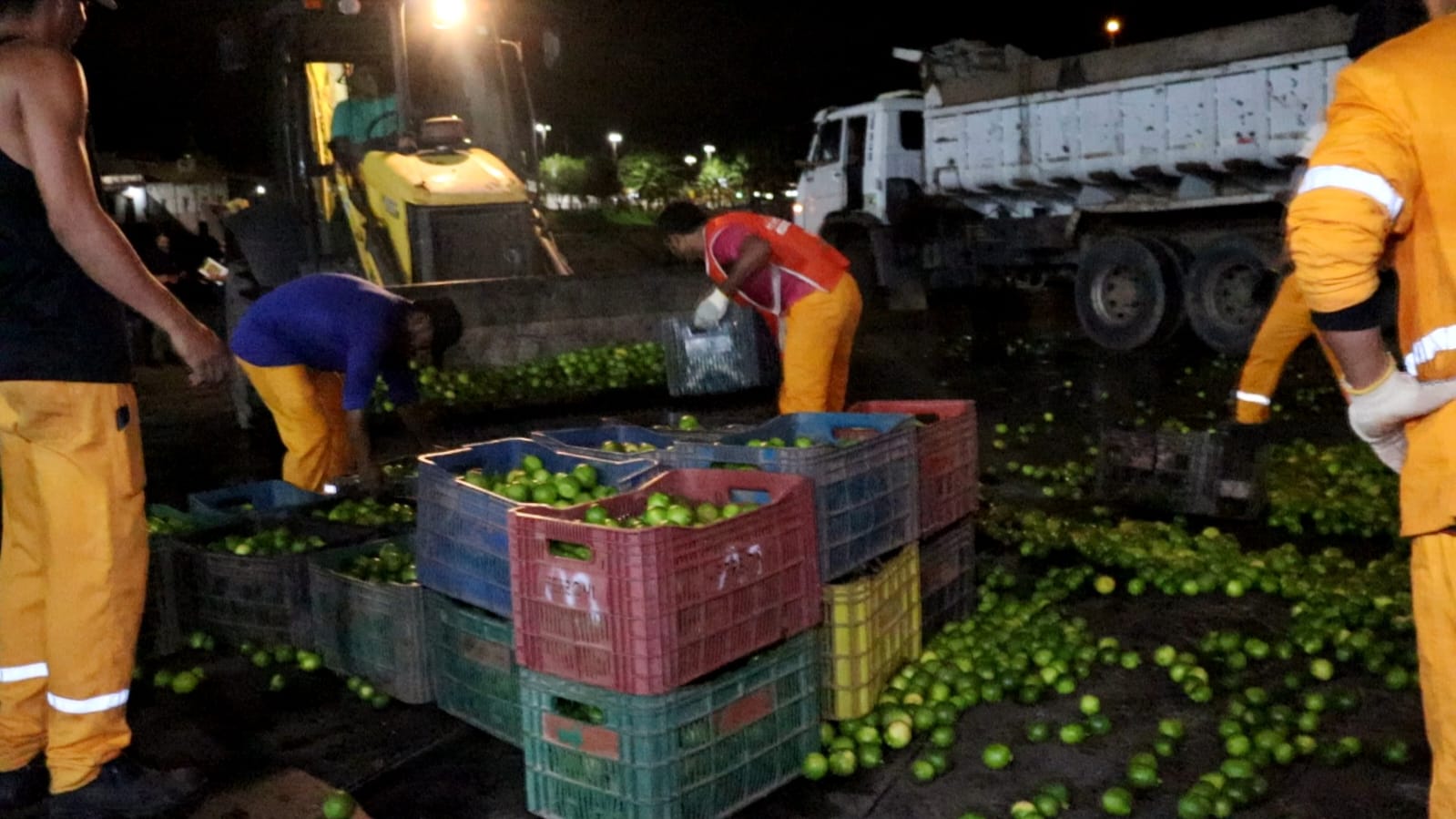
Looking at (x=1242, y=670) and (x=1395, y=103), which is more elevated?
(x=1395, y=103)

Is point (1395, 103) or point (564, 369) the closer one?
A: point (1395, 103)

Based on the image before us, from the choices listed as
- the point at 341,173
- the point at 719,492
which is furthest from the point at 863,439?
the point at 341,173

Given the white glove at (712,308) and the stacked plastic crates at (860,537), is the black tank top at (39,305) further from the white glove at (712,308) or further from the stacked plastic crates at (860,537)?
the white glove at (712,308)

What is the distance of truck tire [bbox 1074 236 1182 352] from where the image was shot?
13656 millimetres

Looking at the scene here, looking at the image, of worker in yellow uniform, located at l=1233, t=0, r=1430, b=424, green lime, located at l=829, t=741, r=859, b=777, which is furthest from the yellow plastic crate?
worker in yellow uniform, located at l=1233, t=0, r=1430, b=424

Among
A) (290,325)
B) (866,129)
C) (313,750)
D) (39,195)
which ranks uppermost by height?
(866,129)

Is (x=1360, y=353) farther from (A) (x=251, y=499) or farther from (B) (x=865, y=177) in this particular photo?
(B) (x=865, y=177)

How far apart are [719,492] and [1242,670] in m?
2.31

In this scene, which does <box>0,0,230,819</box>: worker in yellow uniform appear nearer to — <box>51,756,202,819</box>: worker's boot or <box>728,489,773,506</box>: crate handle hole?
<box>51,756,202,819</box>: worker's boot

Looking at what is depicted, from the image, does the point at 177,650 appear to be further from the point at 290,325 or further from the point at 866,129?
the point at 866,129

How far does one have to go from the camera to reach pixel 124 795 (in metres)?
3.72

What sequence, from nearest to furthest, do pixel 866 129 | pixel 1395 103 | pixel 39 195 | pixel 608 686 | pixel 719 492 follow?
pixel 1395 103
pixel 608 686
pixel 39 195
pixel 719 492
pixel 866 129

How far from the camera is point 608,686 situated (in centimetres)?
343

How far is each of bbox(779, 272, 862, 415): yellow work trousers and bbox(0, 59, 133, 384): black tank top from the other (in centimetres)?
380
